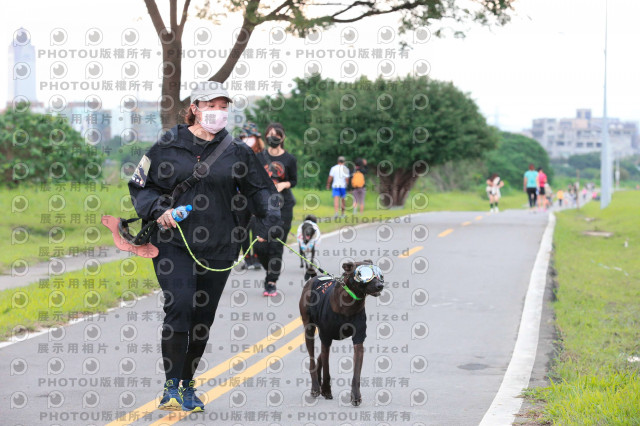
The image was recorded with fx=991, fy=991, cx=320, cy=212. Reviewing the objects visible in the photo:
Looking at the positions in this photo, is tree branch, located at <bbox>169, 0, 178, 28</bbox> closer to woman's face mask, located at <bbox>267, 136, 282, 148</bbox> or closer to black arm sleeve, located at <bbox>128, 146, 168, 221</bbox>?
woman's face mask, located at <bbox>267, 136, 282, 148</bbox>

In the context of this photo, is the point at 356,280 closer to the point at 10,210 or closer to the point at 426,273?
the point at 426,273

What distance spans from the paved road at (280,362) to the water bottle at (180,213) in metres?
1.31

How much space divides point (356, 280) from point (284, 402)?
117cm

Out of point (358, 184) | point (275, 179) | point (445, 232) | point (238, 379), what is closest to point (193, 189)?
point (238, 379)

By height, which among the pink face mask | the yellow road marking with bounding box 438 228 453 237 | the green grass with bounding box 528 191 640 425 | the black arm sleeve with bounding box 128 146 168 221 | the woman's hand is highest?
the pink face mask

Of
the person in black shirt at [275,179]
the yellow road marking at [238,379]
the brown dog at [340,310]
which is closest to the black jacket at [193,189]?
the brown dog at [340,310]

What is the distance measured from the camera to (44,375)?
25.6 ft

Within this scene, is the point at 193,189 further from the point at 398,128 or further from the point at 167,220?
the point at 398,128

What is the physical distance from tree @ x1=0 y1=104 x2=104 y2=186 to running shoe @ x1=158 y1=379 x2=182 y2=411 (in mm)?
25734

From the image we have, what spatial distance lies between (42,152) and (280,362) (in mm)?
26573

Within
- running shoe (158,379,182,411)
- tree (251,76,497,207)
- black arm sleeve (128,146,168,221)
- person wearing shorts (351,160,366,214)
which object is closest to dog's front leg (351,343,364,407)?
running shoe (158,379,182,411)

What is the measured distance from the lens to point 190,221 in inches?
254

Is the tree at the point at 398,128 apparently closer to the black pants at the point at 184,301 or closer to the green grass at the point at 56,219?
the green grass at the point at 56,219

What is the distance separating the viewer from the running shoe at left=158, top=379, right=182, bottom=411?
6488mm
